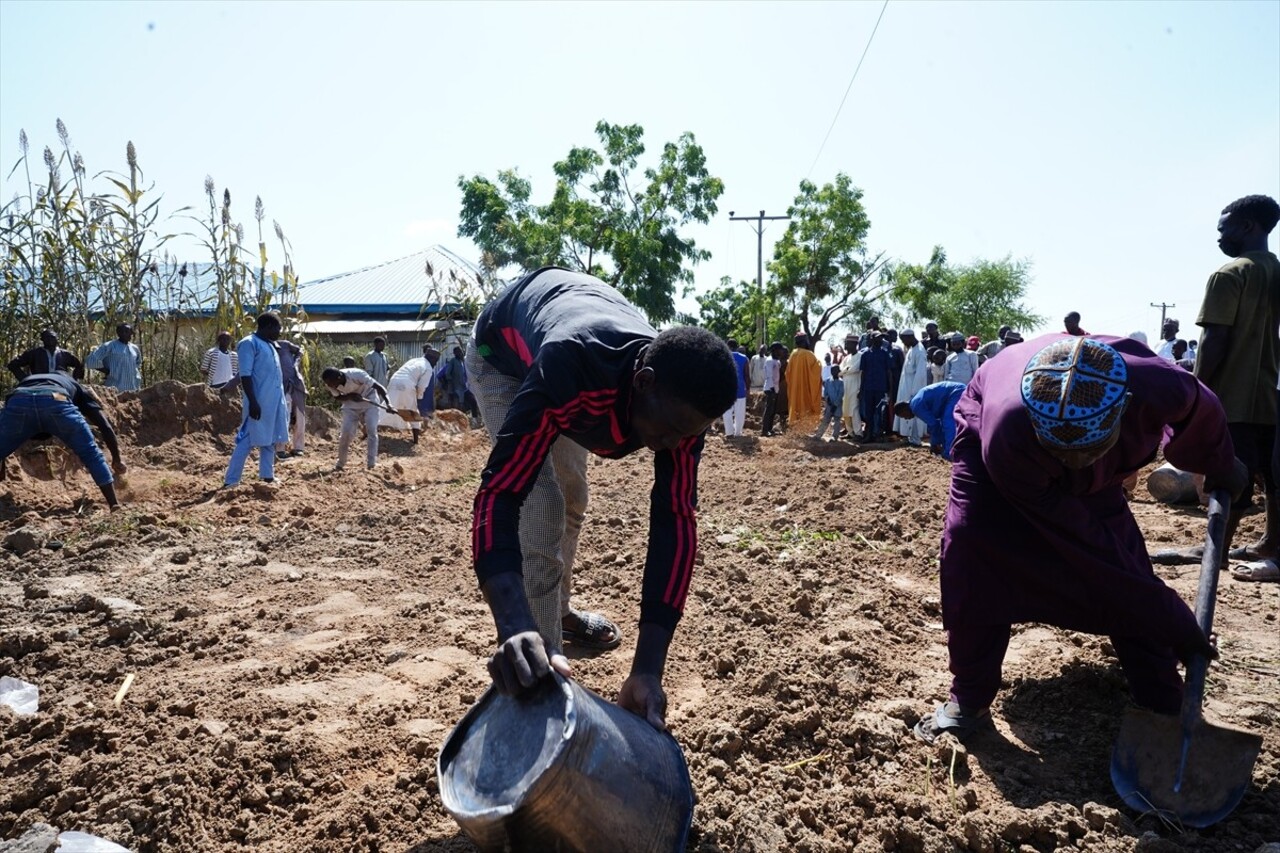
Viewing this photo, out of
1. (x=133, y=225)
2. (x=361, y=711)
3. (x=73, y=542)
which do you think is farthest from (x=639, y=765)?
(x=133, y=225)

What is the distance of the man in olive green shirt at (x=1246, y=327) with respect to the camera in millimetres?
A: 4395

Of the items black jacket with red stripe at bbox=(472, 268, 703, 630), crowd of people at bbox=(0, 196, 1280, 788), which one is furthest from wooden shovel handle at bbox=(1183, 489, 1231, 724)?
black jacket with red stripe at bbox=(472, 268, 703, 630)

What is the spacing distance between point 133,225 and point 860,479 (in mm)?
8062

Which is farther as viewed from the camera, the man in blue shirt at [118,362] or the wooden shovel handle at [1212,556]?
the man in blue shirt at [118,362]

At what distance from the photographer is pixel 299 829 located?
90.8 inches

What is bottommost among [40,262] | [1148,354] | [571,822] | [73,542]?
[73,542]

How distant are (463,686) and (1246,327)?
4057mm

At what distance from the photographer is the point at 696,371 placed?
1924mm

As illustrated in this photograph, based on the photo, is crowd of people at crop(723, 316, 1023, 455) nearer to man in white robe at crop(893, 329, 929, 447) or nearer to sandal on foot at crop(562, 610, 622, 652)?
man in white robe at crop(893, 329, 929, 447)

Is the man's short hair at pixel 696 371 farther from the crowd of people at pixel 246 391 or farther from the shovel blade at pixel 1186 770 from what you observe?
the crowd of people at pixel 246 391

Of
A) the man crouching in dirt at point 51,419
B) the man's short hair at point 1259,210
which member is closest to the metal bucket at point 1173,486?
the man's short hair at point 1259,210

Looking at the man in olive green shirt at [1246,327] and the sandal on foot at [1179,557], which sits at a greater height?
the man in olive green shirt at [1246,327]

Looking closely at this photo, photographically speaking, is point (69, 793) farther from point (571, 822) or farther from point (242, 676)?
point (571, 822)

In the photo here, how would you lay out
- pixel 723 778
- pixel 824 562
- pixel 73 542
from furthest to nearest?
pixel 73 542 < pixel 824 562 < pixel 723 778
